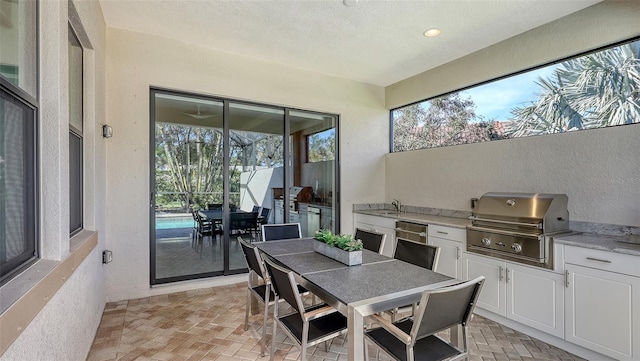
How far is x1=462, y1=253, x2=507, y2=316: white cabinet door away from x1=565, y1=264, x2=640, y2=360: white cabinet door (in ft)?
1.64

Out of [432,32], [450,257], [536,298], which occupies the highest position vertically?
[432,32]

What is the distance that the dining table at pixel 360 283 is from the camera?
4.75ft

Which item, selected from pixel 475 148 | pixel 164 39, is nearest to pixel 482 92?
pixel 475 148

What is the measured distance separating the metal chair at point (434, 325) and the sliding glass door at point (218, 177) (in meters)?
2.64

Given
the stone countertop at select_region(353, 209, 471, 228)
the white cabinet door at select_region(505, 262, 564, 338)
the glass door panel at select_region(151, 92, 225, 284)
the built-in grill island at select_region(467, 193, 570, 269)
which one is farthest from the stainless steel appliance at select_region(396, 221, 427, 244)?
the glass door panel at select_region(151, 92, 225, 284)

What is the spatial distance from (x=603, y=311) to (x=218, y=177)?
155 inches

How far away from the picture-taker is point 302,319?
5.65 feet

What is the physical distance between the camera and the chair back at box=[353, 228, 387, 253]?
2742 mm

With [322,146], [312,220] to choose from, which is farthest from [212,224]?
[322,146]

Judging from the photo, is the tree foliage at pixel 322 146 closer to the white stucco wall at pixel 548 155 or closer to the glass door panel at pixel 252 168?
the glass door panel at pixel 252 168

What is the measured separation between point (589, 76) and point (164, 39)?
4.50 metres

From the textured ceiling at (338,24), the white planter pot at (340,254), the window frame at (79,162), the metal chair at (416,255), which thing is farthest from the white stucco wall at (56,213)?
the metal chair at (416,255)

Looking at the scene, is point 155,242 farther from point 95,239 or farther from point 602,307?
point 602,307

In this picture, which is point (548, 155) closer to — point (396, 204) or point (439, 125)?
point (439, 125)
